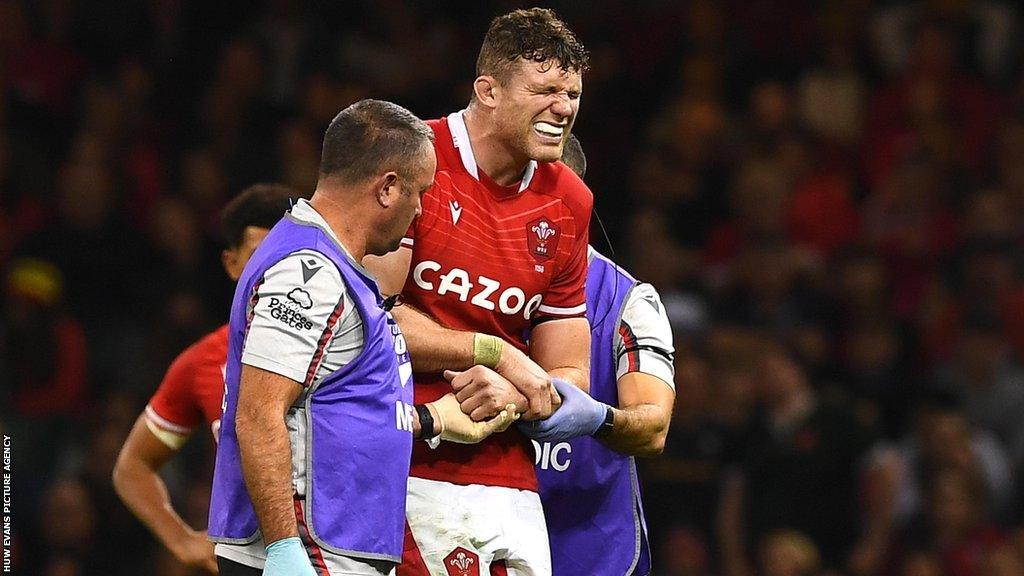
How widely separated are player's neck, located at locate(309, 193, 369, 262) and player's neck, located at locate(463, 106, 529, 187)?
636 mm

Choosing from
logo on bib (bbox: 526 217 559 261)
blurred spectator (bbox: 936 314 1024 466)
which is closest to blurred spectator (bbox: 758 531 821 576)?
blurred spectator (bbox: 936 314 1024 466)

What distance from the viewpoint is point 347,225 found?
3895 mm

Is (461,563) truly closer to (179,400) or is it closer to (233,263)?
(179,400)

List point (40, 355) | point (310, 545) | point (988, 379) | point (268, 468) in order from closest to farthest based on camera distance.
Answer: point (268, 468) → point (310, 545) → point (988, 379) → point (40, 355)

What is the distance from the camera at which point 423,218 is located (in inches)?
169

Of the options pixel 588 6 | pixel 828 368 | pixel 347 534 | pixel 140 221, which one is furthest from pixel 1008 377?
pixel 347 534

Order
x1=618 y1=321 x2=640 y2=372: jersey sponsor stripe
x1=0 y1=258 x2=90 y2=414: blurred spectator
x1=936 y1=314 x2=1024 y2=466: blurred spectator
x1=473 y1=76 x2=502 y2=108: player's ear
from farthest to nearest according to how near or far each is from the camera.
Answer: x1=0 y1=258 x2=90 y2=414: blurred spectator
x1=936 y1=314 x2=1024 y2=466: blurred spectator
x1=618 y1=321 x2=640 y2=372: jersey sponsor stripe
x1=473 y1=76 x2=502 y2=108: player's ear

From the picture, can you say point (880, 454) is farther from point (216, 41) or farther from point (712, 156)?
point (216, 41)

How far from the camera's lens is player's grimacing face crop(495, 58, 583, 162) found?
14.3ft

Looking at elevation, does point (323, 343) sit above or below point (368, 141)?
below

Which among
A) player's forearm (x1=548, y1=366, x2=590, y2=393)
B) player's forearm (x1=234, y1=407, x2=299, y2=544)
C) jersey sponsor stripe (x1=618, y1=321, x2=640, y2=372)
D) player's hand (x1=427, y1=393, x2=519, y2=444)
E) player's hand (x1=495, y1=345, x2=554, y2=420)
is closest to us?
player's forearm (x1=234, y1=407, x2=299, y2=544)

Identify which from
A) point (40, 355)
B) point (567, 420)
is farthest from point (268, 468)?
point (40, 355)

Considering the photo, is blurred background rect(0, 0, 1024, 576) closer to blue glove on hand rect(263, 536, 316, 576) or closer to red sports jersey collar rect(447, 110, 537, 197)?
red sports jersey collar rect(447, 110, 537, 197)

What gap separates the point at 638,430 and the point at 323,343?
126 cm
